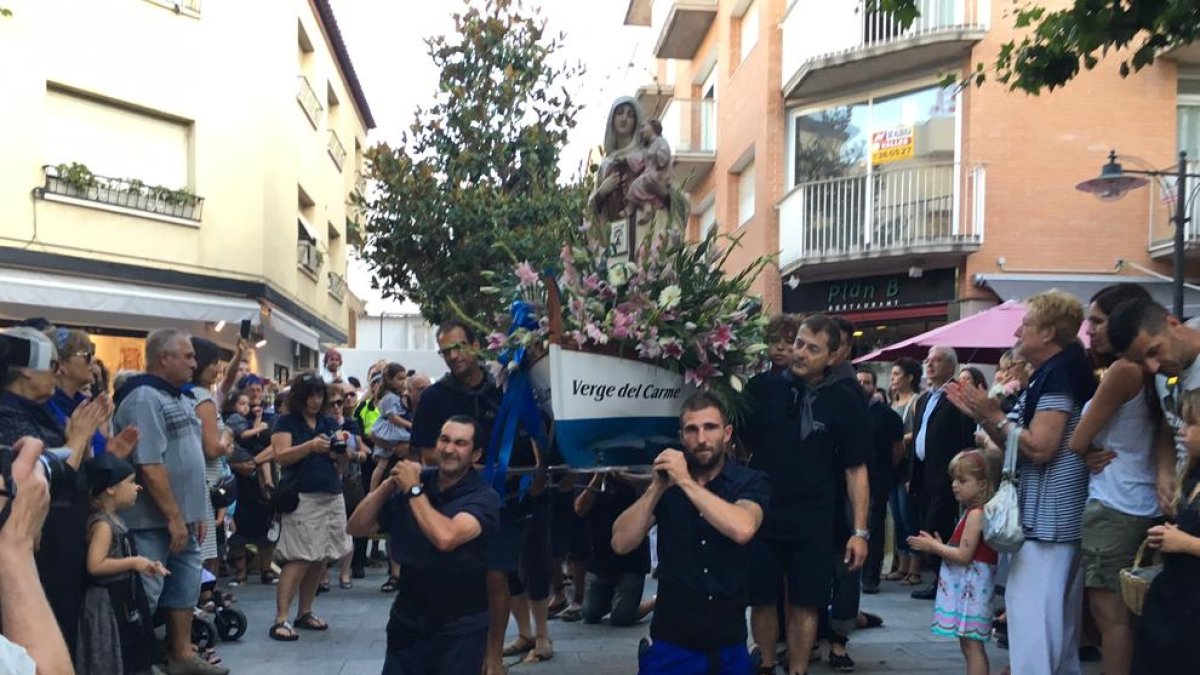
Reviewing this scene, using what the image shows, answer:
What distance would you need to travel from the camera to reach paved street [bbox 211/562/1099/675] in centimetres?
629

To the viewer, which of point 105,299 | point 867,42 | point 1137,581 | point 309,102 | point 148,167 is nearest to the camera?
point 1137,581

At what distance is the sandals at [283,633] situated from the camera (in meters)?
7.04

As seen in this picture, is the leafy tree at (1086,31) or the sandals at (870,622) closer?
the leafy tree at (1086,31)

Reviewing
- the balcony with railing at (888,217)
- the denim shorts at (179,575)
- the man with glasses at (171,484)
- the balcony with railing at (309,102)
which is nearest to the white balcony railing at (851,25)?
the balcony with railing at (888,217)

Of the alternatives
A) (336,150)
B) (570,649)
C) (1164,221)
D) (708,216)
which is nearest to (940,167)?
(1164,221)

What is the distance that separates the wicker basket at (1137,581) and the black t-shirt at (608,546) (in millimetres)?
3203

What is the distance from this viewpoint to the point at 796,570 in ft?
17.9

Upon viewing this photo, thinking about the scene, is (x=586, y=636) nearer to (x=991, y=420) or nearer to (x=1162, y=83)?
(x=991, y=420)

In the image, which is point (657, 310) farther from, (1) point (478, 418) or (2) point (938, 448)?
(2) point (938, 448)

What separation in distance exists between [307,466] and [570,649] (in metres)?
2.33

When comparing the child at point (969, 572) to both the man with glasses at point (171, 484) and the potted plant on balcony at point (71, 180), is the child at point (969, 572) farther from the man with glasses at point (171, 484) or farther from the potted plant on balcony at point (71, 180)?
the potted plant on balcony at point (71, 180)

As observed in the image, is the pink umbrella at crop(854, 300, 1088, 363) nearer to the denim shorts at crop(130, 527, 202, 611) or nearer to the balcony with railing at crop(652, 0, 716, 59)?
the denim shorts at crop(130, 527, 202, 611)

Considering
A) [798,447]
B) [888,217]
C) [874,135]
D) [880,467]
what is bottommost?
[880,467]

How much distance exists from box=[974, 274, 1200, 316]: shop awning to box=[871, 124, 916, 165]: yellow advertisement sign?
2.41m
